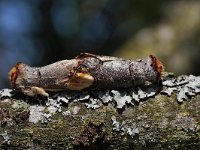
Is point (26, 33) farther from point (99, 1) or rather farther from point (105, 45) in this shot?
point (99, 1)

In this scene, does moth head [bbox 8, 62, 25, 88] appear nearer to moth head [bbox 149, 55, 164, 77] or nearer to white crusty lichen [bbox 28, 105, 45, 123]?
white crusty lichen [bbox 28, 105, 45, 123]

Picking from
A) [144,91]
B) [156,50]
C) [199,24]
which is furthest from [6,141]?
[199,24]

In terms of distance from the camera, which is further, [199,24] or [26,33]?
[26,33]

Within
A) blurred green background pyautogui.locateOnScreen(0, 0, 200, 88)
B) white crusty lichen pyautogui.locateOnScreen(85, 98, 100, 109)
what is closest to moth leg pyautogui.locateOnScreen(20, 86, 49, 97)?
white crusty lichen pyautogui.locateOnScreen(85, 98, 100, 109)

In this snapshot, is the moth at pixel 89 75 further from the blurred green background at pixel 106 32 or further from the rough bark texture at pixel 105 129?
the blurred green background at pixel 106 32

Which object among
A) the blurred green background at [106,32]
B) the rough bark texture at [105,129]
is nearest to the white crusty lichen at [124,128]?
the rough bark texture at [105,129]
